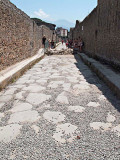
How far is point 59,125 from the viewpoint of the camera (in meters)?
2.23

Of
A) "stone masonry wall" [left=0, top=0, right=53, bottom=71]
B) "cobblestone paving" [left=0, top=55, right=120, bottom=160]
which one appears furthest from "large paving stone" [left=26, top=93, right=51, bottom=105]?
"stone masonry wall" [left=0, top=0, right=53, bottom=71]

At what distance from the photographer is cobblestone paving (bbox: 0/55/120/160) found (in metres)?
1.69

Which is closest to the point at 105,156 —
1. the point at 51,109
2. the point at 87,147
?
the point at 87,147

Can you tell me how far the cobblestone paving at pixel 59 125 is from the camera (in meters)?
1.69

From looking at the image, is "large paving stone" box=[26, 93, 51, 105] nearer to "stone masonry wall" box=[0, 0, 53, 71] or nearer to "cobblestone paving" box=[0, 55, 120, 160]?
"cobblestone paving" box=[0, 55, 120, 160]

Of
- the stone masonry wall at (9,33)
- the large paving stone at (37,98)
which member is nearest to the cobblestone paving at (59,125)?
the large paving stone at (37,98)

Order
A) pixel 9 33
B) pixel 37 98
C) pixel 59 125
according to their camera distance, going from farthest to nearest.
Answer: pixel 9 33, pixel 37 98, pixel 59 125

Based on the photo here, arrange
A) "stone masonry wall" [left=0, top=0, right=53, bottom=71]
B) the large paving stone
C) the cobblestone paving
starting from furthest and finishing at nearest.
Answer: "stone masonry wall" [left=0, top=0, right=53, bottom=71] → the large paving stone → the cobblestone paving

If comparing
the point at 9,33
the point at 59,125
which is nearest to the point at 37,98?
the point at 59,125

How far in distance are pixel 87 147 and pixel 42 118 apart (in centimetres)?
87

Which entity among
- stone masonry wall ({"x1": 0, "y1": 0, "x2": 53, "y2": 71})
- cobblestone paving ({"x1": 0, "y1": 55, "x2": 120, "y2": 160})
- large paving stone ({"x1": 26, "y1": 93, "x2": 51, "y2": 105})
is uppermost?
stone masonry wall ({"x1": 0, "y1": 0, "x2": 53, "y2": 71})

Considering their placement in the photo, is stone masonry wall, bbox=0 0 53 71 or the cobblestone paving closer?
the cobblestone paving

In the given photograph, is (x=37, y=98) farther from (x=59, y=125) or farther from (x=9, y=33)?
(x=9, y=33)

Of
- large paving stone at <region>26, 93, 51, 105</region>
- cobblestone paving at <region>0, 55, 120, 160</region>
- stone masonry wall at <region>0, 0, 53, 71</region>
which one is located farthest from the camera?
stone masonry wall at <region>0, 0, 53, 71</region>
